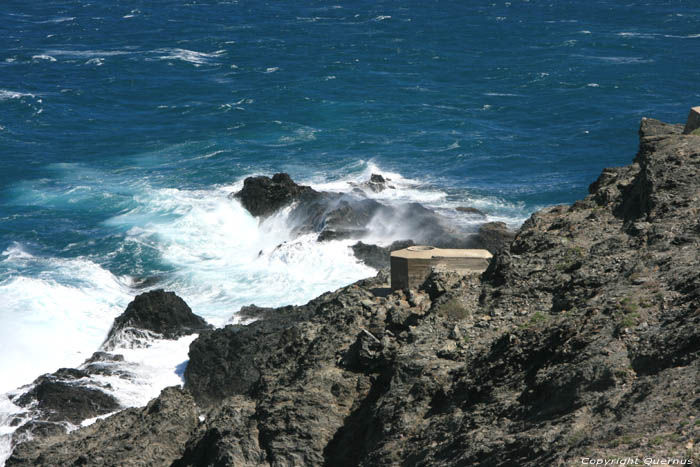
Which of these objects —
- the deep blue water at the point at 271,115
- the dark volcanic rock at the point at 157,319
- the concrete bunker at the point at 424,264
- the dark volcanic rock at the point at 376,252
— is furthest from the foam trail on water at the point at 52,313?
the concrete bunker at the point at 424,264

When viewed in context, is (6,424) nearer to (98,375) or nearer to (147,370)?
(98,375)

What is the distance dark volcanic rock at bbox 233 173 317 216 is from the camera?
4853 cm

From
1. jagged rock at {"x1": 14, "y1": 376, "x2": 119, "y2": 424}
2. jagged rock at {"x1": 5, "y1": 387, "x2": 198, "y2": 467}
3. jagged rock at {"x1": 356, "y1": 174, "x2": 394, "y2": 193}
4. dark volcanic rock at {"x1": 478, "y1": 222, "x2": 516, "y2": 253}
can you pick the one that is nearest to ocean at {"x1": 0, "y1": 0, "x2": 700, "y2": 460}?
jagged rock at {"x1": 14, "y1": 376, "x2": 119, "y2": 424}

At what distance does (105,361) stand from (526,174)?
1330 inches

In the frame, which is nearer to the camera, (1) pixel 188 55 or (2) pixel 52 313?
(2) pixel 52 313

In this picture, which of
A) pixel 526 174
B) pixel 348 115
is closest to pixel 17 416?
pixel 526 174

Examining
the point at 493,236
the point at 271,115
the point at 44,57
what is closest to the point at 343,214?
the point at 493,236

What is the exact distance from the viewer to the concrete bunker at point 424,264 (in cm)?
2131

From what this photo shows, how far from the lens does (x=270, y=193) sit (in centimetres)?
4919

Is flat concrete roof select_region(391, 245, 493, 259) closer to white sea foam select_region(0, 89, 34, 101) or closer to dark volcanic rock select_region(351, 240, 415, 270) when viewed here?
dark volcanic rock select_region(351, 240, 415, 270)

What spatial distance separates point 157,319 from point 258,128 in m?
35.5

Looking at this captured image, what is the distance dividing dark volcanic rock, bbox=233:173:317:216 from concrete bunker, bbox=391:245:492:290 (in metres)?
26.6

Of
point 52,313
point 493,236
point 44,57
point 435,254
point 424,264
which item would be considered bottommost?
point 52,313

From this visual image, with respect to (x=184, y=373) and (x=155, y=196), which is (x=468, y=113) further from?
(x=184, y=373)
